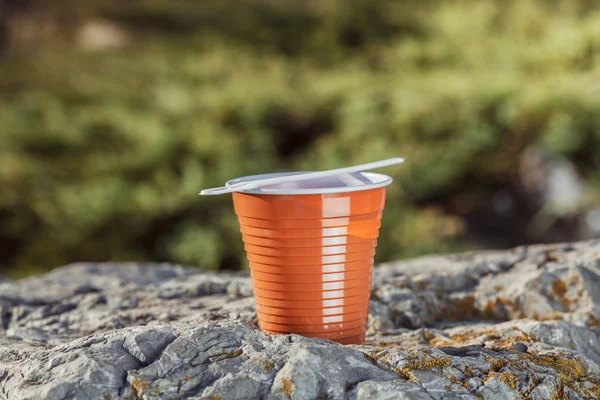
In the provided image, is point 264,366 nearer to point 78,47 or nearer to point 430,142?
point 430,142

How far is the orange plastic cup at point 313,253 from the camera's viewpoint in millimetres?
1370

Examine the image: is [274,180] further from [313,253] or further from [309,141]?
[309,141]

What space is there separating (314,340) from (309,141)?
12.7ft

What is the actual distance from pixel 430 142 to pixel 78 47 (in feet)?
11.3

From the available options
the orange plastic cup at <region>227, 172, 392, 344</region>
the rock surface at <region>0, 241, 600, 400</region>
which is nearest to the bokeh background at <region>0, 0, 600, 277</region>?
the rock surface at <region>0, 241, 600, 400</region>

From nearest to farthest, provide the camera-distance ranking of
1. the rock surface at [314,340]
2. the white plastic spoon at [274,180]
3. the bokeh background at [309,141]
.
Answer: the rock surface at [314,340]
the white plastic spoon at [274,180]
the bokeh background at [309,141]

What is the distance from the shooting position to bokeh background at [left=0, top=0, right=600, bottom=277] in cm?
454

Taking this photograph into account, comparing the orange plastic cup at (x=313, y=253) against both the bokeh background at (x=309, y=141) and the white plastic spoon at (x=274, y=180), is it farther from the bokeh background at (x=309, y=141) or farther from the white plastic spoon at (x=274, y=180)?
the bokeh background at (x=309, y=141)

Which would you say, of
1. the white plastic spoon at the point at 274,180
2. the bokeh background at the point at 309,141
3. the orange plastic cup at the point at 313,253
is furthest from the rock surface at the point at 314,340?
the bokeh background at the point at 309,141

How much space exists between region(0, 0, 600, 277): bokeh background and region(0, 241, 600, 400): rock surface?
2209mm

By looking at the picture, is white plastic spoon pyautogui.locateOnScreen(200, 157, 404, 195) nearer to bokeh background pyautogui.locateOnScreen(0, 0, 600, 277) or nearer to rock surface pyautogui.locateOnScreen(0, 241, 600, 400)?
rock surface pyautogui.locateOnScreen(0, 241, 600, 400)

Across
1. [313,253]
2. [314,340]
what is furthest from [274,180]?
[314,340]

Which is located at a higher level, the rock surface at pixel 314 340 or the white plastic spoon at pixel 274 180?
the white plastic spoon at pixel 274 180

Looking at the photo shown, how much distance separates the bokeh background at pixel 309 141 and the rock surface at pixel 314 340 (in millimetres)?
2209
